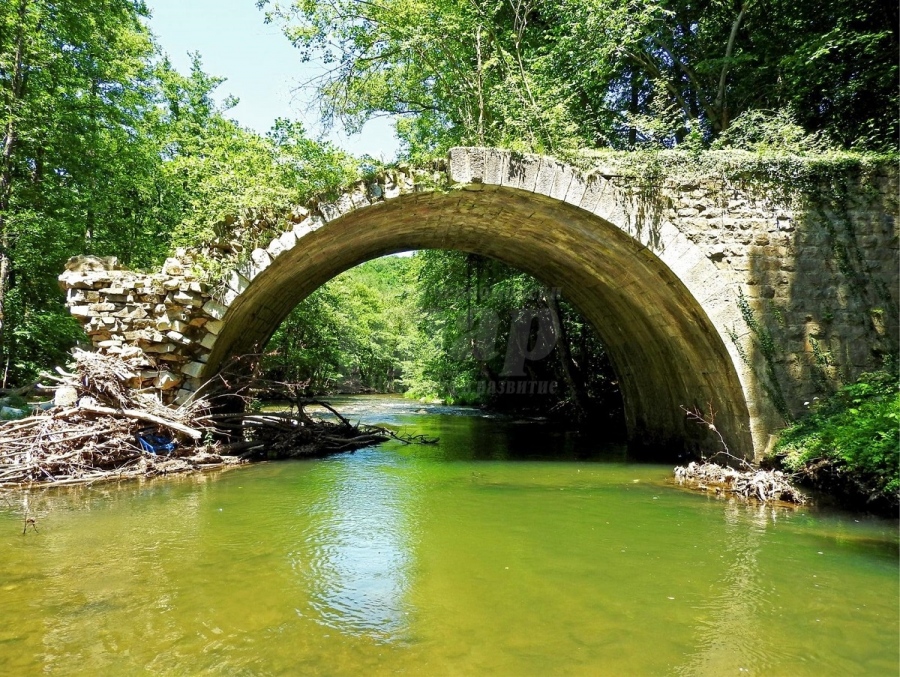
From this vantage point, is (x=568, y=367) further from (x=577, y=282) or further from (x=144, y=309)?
(x=144, y=309)

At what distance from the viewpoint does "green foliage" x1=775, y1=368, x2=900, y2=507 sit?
465 centimetres

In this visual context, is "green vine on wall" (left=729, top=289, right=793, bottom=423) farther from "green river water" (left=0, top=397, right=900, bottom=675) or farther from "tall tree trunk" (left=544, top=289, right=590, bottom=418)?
"tall tree trunk" (left=544, top=289, right=590, bottom=418)

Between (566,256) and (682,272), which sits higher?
(566,256)

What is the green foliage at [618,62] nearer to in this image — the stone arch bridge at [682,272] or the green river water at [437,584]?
the stone arch bridge at [682,272]

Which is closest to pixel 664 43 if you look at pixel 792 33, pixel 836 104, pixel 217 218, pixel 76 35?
pixel 792 33

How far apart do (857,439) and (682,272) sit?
242 cm

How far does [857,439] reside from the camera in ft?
16.5

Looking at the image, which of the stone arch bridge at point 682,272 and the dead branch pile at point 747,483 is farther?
the stone arch bridge at point 682,272

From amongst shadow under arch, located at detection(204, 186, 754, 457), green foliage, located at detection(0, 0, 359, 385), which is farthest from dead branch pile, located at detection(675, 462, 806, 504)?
green foliage, located at detection(0, 0, 359, 385)

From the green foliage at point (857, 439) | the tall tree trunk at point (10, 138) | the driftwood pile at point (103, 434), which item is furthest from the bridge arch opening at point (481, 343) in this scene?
the tall tree trunk at point (10, 138)

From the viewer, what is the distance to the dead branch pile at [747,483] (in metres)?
5.28

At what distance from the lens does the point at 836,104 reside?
9.52m

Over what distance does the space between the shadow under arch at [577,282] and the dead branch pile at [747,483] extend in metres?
0.55

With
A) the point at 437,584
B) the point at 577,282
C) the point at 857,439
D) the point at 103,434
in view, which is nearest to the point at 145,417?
the point at 103,434
